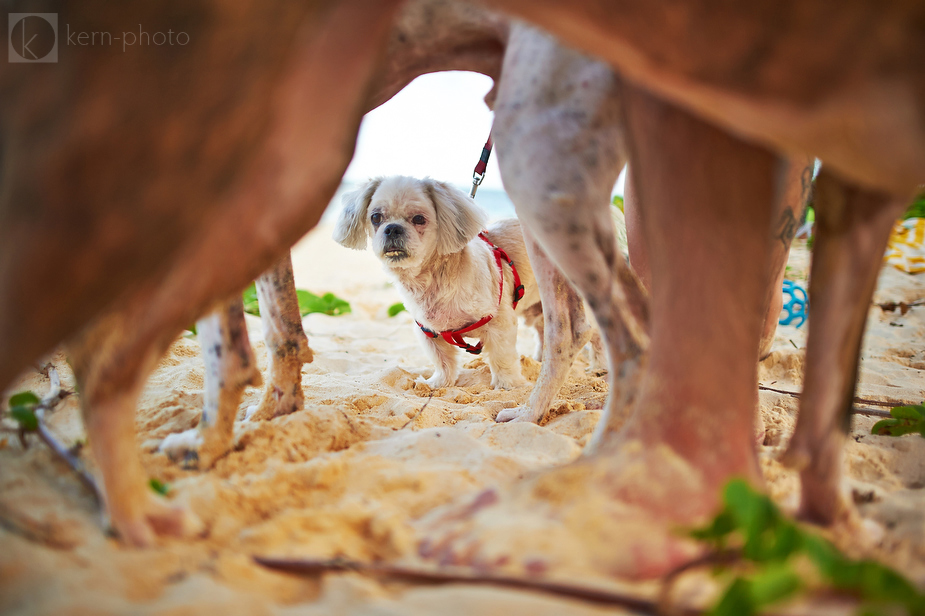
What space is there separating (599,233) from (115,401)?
42.1 inches

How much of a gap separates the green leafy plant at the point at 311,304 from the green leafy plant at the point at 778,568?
314 centimetres

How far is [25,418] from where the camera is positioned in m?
1.19

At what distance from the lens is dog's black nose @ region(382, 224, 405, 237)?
9.73 feet

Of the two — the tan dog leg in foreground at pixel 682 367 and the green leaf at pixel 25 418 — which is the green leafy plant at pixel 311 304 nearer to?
the green leaf at pixel 25 418

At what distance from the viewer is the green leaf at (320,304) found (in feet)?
13.2

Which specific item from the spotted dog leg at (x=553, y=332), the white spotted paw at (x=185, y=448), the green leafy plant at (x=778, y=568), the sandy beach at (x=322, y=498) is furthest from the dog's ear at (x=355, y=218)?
the green leafy plant at (x=778, y=568)

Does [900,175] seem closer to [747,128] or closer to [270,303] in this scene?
[747,128]

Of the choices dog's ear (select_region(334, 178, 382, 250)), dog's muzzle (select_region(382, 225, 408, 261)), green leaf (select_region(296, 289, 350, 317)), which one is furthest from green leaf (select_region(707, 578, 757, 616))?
green leaf (select_region(296, 289, 350, 317))

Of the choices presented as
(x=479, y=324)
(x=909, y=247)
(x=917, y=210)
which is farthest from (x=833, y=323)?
(x=917, y=210)

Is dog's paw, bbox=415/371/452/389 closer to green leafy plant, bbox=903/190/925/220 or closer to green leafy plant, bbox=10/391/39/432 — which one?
green leafy plant, bbox=10/391/39/432

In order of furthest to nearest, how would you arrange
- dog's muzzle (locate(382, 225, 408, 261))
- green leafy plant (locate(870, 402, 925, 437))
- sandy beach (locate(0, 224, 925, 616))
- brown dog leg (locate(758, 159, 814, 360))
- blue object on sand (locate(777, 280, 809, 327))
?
blue object on sand (locate(777, 280, 809, 327))
dog's muzzle (locate(382, 225, 408, 261))
green leafy plant (locate(870, 402, 925, 437))
brown dog leg (locate(758, 159, 814, 360))
sandy beach (locate(0, 224, 925, 616))

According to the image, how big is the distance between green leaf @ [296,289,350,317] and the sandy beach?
156cm

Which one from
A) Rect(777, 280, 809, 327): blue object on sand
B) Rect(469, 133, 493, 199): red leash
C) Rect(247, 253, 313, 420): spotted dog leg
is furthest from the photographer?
Rect(777, 280, 809, 327): blue object on sand

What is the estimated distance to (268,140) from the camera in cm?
77
